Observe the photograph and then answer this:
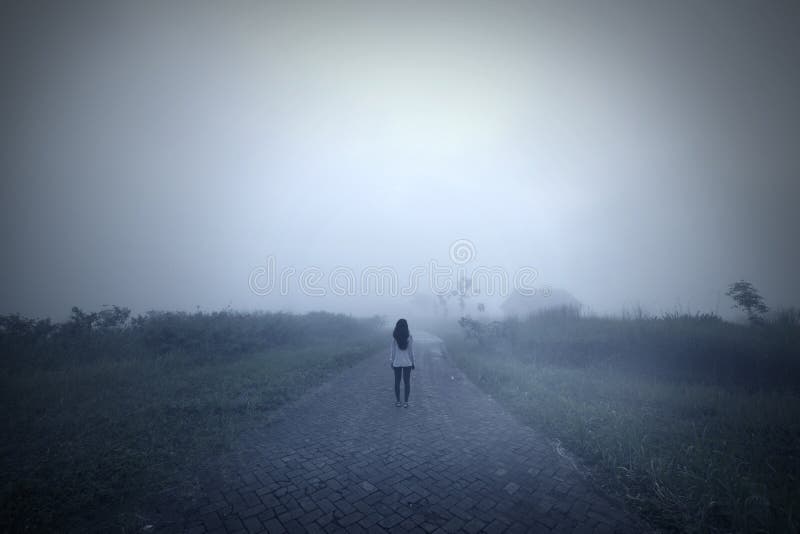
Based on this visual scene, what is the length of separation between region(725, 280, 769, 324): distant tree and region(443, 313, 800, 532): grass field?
4.49m

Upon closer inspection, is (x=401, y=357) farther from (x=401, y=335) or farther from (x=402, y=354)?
(x=401, y=335)

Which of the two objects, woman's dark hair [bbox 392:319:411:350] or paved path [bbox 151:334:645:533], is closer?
paved path [bbox 151:334:645:533]

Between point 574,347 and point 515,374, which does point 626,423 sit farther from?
point 574,347

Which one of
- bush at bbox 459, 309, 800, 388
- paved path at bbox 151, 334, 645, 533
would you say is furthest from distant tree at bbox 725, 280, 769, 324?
paved path at bbox 151, 334, 645, 533

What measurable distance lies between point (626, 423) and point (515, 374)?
5022 mm

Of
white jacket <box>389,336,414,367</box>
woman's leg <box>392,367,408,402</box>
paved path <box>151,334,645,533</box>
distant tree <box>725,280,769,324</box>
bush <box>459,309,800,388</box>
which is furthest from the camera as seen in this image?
distant tree <box>725,280,769,324</box>

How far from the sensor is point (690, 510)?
3.81 m

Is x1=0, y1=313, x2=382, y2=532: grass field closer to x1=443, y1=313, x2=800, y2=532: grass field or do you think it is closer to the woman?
the woman

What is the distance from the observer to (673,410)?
308 inches

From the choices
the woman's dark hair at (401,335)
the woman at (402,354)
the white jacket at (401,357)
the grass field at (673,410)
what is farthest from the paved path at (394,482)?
the woman's dark hair at (401,335)

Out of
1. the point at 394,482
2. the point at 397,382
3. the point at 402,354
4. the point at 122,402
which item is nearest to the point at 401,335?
the point at 402,354

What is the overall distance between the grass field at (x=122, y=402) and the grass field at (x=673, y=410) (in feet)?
23.7

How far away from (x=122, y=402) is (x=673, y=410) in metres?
15.2

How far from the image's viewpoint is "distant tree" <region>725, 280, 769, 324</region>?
16.2 meters
